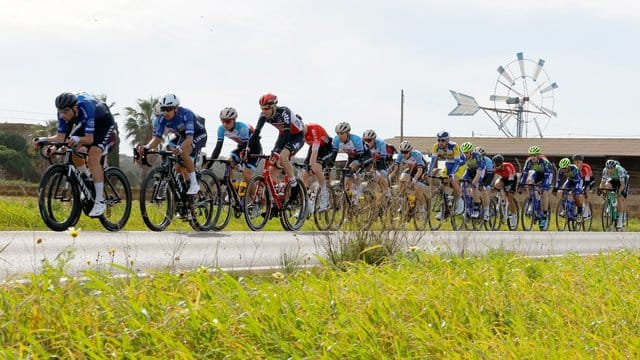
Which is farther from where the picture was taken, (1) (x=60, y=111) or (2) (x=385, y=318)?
(1) (x=60, y=111)

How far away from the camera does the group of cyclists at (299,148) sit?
11164 millimetres

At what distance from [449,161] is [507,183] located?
3667 millimetres

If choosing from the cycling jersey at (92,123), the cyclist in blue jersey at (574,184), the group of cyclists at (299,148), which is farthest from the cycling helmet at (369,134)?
the cyclist in blue jersey at (574,184)

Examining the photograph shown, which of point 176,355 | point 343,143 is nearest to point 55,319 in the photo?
point 176,355

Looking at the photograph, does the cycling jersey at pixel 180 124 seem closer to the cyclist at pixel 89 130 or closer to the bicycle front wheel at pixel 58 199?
the cyclist at pixel 89 130

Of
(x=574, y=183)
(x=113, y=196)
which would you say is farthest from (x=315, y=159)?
(x=574, y=183)

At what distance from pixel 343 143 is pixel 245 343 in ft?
40.2

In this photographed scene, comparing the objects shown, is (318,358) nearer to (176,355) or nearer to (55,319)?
(176,355)

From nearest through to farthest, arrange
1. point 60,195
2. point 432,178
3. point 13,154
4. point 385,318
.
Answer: point 385,318
point 60,195
point 432,178
point 13,154

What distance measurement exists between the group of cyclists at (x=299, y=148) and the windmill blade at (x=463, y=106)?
68.7m

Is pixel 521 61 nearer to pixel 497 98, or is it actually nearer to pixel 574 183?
pixel 497 98

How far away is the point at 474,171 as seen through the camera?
2145 centimetres

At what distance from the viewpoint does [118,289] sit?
238 inches

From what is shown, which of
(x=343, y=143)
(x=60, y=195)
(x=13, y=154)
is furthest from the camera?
(x=13, y=154)
